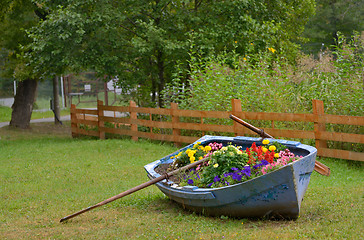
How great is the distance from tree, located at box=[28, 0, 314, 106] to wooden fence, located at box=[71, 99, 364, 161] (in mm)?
1654

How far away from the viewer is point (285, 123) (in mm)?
11109

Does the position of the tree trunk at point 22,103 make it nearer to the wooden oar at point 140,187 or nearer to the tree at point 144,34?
the tree at point 144,34

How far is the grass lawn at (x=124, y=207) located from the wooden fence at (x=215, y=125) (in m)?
0.58

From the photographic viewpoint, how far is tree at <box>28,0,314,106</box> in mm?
14023

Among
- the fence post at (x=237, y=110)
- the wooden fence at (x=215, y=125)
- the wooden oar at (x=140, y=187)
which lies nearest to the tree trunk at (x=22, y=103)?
the wooden fence at (x=215, y=125)

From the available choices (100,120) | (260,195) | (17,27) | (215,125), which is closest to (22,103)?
(17,27)

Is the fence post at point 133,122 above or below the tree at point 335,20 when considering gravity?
below

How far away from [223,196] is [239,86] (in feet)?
21.4

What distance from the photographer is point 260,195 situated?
5.52m

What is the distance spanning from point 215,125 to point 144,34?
4.56 m

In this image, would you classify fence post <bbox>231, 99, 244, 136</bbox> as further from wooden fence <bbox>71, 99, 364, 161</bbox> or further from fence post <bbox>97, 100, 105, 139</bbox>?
fence post <bbox>97, 100, 105, 139</bbox>

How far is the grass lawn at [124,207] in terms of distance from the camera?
215 inches

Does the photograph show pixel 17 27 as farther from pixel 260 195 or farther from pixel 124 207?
pixel 260 195

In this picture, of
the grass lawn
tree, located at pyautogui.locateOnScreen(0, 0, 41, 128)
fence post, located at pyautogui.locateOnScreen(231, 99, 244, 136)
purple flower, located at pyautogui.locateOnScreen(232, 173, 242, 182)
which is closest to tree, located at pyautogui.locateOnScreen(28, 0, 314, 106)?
tree, located at pyautogui.locateOnScreen(0, 0, 41, 128)
